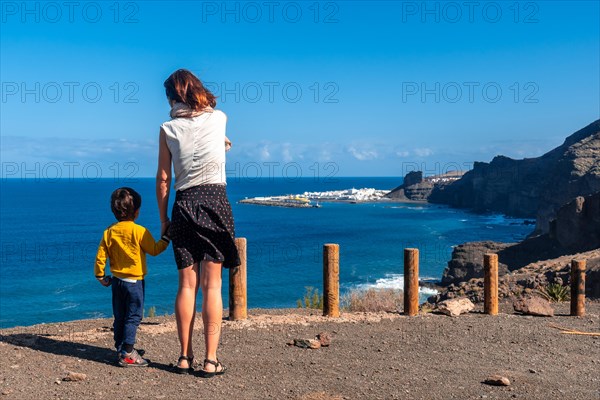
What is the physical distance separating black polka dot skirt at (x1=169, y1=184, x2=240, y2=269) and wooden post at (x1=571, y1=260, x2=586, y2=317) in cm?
629

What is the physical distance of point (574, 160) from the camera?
82.1 m

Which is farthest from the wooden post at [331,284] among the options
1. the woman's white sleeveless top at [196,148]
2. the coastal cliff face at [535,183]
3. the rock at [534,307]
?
the coastal cliff face at [535,183]

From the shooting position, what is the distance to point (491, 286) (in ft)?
30.2

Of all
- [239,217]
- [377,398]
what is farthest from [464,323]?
[239,217]

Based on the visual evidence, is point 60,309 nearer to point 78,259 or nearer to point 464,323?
point 78,259

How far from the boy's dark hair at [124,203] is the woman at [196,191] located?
49cm

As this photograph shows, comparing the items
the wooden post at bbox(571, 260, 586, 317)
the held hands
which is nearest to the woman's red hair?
the held hands

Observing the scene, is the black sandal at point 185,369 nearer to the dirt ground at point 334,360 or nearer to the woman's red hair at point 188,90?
the dirt ground at point 334,360

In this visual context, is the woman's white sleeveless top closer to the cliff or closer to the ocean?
the ocean

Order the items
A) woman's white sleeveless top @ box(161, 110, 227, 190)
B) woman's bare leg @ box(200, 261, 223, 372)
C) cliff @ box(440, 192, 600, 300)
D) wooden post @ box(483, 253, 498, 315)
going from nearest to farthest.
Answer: woman's white sleeveless top @ box(161, 110, 227, 190) → woman's bare leg @ box(200, 261, 223, 372) → wooden post @ box(483, 253, 498, 315) → cliff @ box(440, 192, 600, 300)

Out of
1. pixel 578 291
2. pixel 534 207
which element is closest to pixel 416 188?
pixel 534 207

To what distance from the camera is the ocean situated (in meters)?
38.7

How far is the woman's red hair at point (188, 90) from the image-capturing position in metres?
5.34

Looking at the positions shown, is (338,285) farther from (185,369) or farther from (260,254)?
(260,254)
